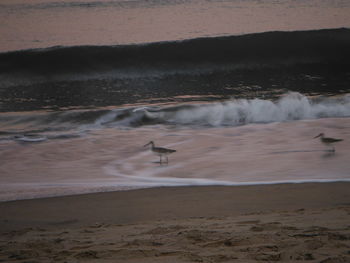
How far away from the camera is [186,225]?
158 inches

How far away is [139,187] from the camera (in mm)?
5418

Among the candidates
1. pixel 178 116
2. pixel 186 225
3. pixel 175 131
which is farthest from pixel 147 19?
pixel 186 225

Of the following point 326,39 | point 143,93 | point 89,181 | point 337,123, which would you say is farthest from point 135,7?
point 89,181

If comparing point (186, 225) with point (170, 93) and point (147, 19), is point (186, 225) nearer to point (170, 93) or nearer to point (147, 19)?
Result: point (170, 93)

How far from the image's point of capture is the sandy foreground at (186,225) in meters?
3.35

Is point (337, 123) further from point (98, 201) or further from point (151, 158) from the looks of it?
point (98, 201)

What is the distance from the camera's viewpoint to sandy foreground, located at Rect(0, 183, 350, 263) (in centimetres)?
335

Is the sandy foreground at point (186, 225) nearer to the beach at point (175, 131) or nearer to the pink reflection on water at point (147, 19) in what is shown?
the beach at point (175, 131)

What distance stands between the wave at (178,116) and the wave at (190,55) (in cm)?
575

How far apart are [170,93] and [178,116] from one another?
295cm

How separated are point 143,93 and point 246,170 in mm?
7597

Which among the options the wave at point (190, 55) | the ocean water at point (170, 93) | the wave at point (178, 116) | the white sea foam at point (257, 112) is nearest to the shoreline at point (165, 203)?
the ocean water at point (170, 93)

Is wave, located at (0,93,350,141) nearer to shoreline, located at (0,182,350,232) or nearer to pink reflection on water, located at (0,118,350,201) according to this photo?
pink reflection on water, located at (0,118,350,201)

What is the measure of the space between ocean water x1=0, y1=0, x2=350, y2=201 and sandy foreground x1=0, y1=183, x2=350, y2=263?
0.43 meters
